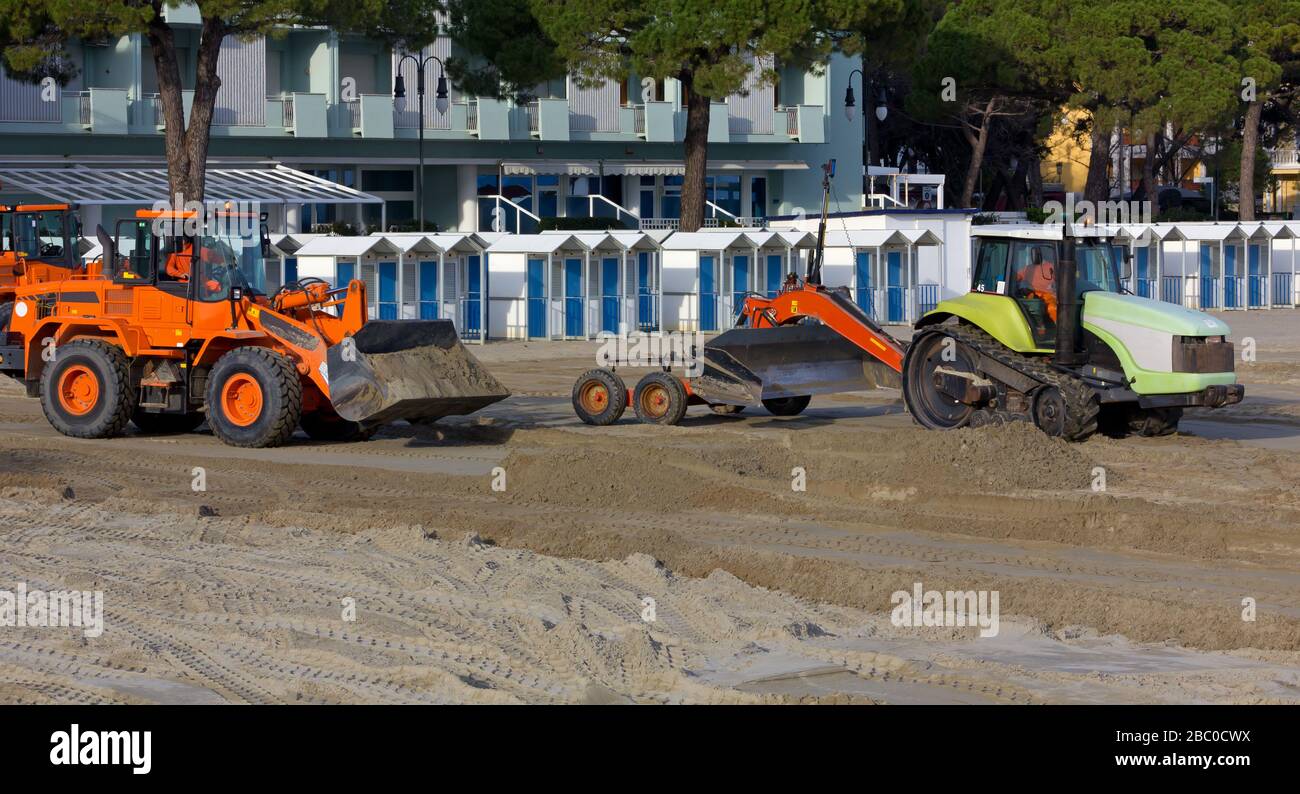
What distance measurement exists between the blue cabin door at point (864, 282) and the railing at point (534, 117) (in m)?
15.4

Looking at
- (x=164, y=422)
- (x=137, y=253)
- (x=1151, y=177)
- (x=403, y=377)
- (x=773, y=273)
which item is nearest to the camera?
(x=403, y=377)

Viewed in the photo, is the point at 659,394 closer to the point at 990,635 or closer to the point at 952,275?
the point at 990,635

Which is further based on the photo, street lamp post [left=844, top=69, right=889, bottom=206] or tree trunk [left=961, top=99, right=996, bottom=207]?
tree trunk [left=961, top=99, right=996, bottom=207]

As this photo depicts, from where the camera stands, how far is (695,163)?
129ft

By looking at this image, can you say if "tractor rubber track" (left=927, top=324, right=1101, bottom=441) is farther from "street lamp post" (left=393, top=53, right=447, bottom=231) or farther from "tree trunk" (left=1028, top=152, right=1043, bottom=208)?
"tree trunk" (left=1028, top=152, right=1043, bottom=208)

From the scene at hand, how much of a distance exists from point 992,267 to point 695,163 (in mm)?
21203

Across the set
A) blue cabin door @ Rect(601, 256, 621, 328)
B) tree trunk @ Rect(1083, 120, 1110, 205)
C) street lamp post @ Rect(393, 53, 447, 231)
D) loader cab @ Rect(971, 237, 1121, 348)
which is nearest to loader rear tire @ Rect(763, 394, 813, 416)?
loader cab @ Rect(971, 237, 1121, 348)

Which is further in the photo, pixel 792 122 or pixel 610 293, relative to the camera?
pixel 792 122

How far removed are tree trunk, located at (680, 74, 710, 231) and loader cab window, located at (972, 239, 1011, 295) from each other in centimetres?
2055

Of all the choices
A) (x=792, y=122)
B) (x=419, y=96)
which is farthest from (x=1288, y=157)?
(x=419, y=96)

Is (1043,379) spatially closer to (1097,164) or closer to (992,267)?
(992,267)

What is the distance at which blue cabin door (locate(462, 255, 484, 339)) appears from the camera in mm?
33312
